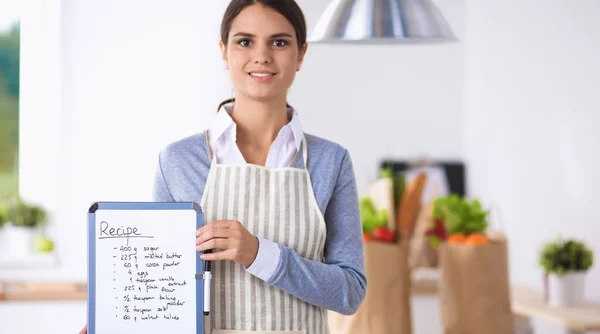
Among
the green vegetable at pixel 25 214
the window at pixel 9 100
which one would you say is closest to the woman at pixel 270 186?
the green vegetable at pixel 25 214

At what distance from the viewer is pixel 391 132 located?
4.69m

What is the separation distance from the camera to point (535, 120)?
12.6 ft

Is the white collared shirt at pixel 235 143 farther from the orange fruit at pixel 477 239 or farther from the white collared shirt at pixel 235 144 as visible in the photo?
the orange fruit at pixel 477 239

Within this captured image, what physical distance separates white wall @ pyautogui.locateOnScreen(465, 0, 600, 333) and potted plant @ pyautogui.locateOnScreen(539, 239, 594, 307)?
0.31m

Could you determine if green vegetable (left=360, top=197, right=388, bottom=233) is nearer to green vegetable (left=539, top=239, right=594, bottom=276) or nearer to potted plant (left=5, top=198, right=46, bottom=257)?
green vegetable (left=539, top=239, right=594, bottom=276)

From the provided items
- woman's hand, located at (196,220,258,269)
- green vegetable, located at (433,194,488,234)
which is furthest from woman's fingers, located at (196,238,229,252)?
green vegetable, located at (433,194,488,234)

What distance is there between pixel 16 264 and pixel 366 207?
2057mm

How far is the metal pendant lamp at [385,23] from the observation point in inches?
85.0

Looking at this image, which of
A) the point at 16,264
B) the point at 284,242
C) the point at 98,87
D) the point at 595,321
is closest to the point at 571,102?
the point at 595,321

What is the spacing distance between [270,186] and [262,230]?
0.26 ft

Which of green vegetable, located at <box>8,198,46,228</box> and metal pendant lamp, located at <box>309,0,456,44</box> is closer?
metal pendant lamp, located at <box>309,0,456,44</box>

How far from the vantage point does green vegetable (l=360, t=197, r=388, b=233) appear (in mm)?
2637

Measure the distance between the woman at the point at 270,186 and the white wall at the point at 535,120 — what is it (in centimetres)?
217

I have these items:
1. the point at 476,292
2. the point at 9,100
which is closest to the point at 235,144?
A: the point at 476,292
